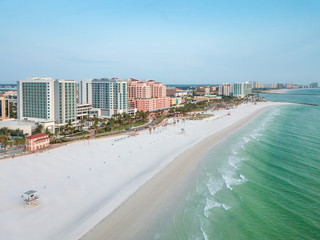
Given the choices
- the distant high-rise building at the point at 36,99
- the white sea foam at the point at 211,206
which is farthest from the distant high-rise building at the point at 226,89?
the white sea foam at the point at 211,206

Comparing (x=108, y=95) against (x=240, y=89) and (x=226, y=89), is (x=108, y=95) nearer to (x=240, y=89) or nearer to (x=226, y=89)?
(x=240, y=89)

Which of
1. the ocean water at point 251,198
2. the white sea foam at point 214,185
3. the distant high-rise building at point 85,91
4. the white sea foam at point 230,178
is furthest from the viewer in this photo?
the distant high-rise building at point 85,91

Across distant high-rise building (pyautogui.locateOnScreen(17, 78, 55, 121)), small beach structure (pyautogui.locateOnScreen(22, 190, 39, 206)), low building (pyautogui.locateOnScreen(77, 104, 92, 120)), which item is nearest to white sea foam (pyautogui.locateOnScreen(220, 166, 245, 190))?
small beach structure (pyautogui.locateOnScreen(22, 190, 39, 206))

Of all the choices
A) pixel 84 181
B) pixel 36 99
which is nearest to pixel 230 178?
pixel 84 181

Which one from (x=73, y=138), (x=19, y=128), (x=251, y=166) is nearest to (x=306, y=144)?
(x=251, y=166)

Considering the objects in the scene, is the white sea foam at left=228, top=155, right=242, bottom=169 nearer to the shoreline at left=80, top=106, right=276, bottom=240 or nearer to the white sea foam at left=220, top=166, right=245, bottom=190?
the white sea foam at left=220, top=166, right=245, bottom=190

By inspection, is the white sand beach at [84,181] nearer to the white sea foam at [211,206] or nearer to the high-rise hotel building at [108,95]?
the white sea foam at [211,206]
